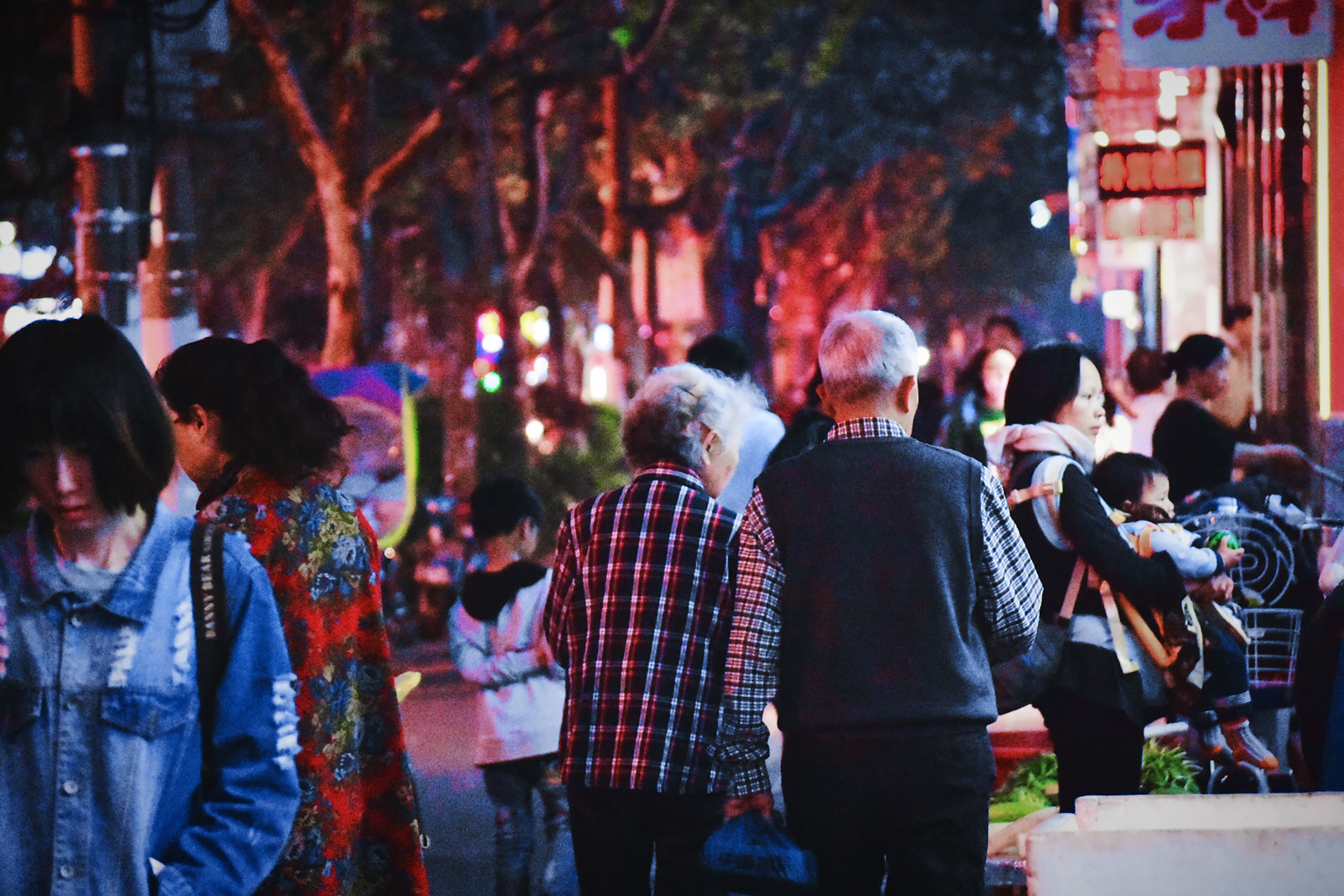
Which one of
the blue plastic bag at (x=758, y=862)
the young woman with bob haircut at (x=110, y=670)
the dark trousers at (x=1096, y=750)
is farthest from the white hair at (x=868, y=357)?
the young woman with bob haircut at (x=110, y=670)

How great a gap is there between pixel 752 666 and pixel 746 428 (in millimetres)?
2895

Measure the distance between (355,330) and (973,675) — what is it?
1266cm

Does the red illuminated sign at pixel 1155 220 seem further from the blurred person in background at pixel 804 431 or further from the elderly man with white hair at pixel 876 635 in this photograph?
the elderly man with white hair at pixel 876 635

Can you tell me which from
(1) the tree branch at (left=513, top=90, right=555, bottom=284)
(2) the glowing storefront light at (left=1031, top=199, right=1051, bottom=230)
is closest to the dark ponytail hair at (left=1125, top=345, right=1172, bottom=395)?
(1) the tree branch at (left=513, top=90, right=555, bottom=284)

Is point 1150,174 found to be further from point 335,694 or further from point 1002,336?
point 335,694

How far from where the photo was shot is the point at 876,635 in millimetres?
3686

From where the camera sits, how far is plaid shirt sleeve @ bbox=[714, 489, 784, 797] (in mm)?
3762

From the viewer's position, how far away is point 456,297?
24.4 m

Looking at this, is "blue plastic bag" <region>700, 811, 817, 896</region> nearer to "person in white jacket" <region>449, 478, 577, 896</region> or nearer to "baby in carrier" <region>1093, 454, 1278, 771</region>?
"baby in carrier" <region>1093, 454, 1278, 771</region>

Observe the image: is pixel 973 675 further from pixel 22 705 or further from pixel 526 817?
pixel 526 817

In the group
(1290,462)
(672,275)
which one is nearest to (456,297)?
(672,275)

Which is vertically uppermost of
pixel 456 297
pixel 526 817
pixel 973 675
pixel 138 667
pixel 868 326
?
pixel 456 297

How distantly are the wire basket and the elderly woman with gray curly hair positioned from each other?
111 inches

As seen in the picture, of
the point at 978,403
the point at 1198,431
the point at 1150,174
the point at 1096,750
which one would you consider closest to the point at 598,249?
the point at 1150,174
